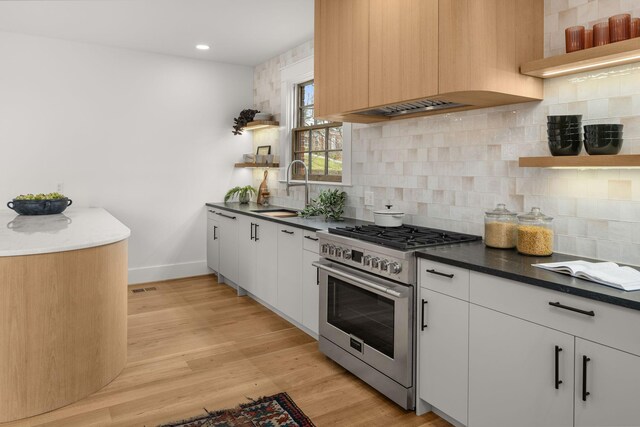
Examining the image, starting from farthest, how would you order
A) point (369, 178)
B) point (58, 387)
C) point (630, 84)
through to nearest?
1. point (369, 178)
2. point (58, 387)
3. point (630, 84)

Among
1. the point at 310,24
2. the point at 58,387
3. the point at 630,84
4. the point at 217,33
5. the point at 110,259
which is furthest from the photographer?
the point at 217,33

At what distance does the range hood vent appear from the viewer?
103 inches

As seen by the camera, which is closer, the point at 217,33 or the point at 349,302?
the point at 349,302

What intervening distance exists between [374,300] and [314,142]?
234 centimetres

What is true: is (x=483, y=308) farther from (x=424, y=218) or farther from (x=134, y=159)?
(x=134, y=159)

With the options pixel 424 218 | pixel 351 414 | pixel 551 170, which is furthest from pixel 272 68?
pixel 351 414

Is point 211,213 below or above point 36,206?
below

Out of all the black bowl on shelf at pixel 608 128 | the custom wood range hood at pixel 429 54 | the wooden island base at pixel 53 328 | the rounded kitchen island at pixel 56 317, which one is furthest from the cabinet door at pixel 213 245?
the black bowl on shelf at pixel 608 128

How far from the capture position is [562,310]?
5.30ft

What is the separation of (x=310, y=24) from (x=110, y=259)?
8.87ft

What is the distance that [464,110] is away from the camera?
2660 millimetres

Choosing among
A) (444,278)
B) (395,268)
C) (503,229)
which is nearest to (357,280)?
(395,268)

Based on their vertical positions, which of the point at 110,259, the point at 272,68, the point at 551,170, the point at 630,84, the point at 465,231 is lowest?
the point at 110,259

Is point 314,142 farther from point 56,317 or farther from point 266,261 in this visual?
point 56,317
